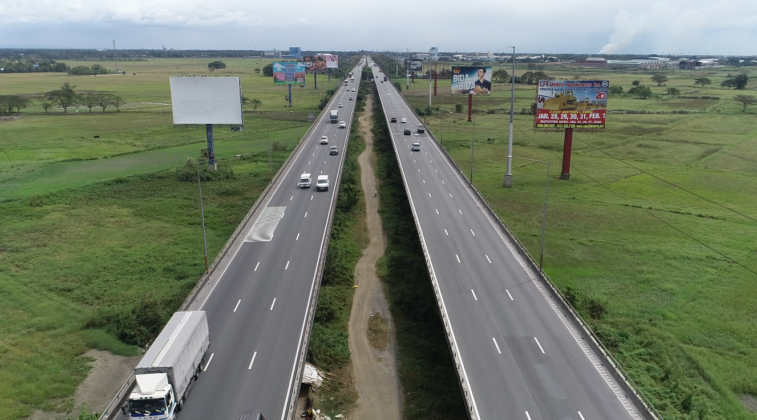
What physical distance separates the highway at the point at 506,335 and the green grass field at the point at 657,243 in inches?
196

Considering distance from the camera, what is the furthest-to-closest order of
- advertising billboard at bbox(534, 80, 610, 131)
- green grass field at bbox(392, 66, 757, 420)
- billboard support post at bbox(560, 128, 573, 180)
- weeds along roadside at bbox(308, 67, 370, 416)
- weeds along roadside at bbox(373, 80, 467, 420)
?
billboard support post at bbox(560, 128, 573, 180) < advertising billboard at bbox(534, 80, 610, 131) < green grass field at bbox(392, 66, 757, 420) < weeds along roadside at bbox(308, 67, 370, 416) < weeds along roadside at bbox(373, 80, 467, 420)

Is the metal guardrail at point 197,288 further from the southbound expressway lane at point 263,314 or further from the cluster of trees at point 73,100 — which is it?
the cluster of trees at point 73,100

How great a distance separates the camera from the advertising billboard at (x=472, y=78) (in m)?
120

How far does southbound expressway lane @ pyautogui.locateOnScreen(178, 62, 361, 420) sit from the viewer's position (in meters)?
24.4

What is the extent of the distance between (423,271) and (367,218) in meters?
17.9

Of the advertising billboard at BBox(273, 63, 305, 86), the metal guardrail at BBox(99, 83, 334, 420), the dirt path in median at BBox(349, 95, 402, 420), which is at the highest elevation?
the advertising billboard at BBox(273, 63, 305, 86)

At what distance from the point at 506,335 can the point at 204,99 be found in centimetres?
5929

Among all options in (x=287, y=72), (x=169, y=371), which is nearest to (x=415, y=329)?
(x=169, y=371)

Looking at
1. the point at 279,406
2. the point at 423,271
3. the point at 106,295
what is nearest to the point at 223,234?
the point at 106,295

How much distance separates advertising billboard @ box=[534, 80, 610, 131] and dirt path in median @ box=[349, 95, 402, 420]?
30.7 m

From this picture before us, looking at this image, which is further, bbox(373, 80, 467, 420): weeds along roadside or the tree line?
the tree line

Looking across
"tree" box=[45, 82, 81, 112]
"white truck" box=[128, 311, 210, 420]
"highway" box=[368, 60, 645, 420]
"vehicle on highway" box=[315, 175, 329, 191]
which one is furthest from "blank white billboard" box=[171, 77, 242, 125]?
"tree" box=[45, 82, 81, 112]

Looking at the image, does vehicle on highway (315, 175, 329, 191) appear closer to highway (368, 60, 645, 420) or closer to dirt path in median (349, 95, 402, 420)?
dirt path in median (349, 95, 402, 420)

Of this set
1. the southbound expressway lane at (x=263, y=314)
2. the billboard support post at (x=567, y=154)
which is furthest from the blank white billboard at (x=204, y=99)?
the billboard support post at (x=567, y=154)
